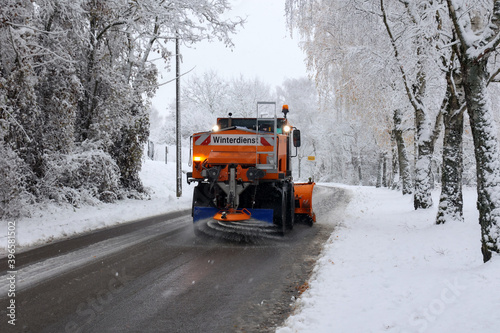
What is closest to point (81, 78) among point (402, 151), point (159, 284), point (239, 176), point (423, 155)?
point (239, 176)

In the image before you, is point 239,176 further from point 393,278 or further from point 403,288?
point 403,288

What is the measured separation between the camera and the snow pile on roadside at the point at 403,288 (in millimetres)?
3758

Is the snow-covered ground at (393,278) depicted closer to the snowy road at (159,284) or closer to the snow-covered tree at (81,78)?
the snowy road at (159,284)

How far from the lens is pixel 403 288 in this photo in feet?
15.9

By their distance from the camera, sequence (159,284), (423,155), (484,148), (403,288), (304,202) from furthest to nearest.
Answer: (423,155), (304,202), (484,148), (159,284), (403,288)

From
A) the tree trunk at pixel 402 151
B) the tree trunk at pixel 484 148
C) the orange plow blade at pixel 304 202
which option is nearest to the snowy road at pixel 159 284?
the orange plow blade at pixel 304 202

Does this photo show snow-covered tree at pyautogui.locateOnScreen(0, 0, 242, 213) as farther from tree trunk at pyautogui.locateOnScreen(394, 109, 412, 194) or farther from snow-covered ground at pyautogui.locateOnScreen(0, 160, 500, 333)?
tree trunk at pyautogui.locateOnScreen(394, 109, 412, 194)

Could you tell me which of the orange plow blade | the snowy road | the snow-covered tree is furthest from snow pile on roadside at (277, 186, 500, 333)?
the snow-covered tree

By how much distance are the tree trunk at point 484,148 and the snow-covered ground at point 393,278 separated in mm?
534

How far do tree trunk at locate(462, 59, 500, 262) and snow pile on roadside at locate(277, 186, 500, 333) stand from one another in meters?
0.47

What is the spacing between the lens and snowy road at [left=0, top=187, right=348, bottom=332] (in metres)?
4.12

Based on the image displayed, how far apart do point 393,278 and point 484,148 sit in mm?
2281

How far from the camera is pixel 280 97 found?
55000 millimetres

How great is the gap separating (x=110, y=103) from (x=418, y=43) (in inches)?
401
